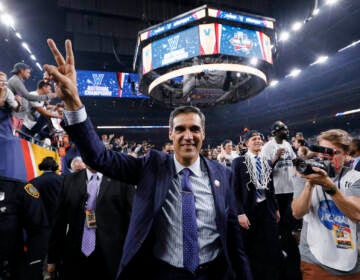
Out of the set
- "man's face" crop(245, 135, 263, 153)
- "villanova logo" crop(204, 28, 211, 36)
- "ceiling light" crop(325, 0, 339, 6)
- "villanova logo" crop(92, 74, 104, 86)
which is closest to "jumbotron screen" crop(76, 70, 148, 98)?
"villanova logo" crop(92, 74, 104, 86)

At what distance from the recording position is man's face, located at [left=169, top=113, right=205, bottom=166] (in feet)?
5.01

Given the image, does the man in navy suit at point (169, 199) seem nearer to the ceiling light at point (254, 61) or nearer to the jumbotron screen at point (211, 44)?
the jumbotron screen at point (211, 44)

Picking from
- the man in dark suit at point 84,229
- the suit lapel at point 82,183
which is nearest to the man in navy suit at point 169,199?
the man in dark suit at point 84,229

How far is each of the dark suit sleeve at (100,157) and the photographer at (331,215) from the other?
1092 mm

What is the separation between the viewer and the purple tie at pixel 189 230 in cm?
131

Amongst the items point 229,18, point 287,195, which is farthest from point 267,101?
point 287,195

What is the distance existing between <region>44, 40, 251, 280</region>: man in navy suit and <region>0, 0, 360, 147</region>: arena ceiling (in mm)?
8093

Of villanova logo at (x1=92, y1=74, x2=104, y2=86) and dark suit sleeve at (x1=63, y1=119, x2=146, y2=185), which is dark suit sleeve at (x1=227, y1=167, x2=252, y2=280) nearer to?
dark suit sleeve at (x1=63, y1=119, x2=146, y2=185)

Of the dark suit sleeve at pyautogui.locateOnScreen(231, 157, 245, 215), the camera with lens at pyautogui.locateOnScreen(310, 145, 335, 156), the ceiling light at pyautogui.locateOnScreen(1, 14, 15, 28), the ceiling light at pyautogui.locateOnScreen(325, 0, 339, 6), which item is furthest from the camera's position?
the ceiling light at pyautogui.locateOnScreen(1, 14, 15, 28)

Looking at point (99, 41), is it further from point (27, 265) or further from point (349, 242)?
point (349, 242)

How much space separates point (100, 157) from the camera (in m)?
1.26

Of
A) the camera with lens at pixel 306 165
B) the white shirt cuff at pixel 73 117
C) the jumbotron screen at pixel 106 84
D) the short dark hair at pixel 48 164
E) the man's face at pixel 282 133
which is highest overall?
the jumbotron screen at pixel 106 84

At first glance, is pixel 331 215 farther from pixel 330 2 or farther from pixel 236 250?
pixel 330 2

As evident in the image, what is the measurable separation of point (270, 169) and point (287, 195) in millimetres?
797
